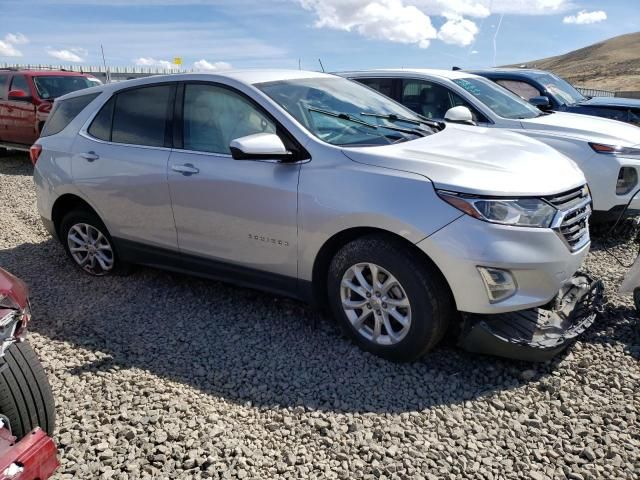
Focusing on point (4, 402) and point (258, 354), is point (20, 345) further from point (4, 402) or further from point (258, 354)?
point (258, 354)

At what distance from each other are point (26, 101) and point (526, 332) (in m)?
11.0

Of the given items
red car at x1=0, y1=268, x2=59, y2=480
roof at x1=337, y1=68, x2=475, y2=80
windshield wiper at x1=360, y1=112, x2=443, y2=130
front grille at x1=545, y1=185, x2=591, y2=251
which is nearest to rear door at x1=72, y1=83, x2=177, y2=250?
windshield wiper at x1=360, y1=112, x2=443, y2=130

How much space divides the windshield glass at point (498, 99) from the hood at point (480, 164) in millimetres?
2916

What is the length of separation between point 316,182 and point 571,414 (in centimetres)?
191

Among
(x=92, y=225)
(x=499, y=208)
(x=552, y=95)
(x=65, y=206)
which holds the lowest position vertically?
(x=92, y=225)

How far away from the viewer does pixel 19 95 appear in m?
10.5

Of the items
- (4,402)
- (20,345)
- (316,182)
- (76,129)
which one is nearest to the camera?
(4,402)

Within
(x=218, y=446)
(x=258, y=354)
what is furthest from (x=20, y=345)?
(x=258, y=354)

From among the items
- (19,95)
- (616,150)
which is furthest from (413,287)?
(19,95)

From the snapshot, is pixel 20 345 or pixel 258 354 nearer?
pixel 20 345

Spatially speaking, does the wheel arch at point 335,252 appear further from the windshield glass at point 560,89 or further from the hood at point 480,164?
the windshield glass at point 560,89

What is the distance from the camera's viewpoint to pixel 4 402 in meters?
2.12

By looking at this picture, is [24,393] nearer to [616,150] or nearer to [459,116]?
[459,116]

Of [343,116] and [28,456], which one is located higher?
[343,116]
